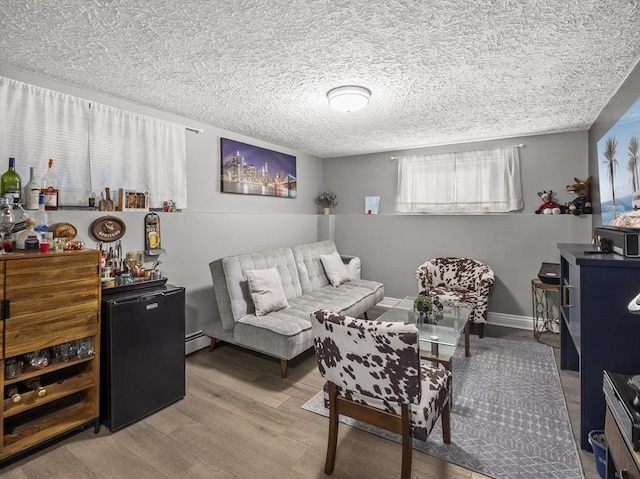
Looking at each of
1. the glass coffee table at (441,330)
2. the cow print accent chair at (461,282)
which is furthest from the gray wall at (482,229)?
the glass coffee table at (441,330)

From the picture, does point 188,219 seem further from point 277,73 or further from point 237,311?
point 277,73

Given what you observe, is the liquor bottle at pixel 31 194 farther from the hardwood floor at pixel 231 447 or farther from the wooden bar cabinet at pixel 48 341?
the hardwood floor at pixel 231 447

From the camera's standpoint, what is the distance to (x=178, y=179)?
3352 mm

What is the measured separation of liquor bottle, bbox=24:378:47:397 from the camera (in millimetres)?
1973

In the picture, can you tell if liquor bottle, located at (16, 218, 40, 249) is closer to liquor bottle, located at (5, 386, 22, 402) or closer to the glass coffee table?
liquor bottle, located at (5, 386, 22, 402)

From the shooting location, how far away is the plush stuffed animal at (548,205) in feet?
12.9

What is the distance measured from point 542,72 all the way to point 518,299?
2.79 m

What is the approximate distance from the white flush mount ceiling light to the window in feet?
5.50

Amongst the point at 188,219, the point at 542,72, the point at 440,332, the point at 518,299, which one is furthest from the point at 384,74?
the point at 518,299

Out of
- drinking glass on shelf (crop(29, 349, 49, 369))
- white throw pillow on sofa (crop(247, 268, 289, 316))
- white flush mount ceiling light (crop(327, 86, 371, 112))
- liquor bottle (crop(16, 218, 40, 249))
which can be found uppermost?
white flush mount ceiling light (crop(327, 86, 371, 112))

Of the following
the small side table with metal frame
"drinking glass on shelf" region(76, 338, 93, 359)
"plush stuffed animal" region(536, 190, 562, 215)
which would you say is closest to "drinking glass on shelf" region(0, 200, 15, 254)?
"drinking glass on shelf" region(76, 338, 93, 359)

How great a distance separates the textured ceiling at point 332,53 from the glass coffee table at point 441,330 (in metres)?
1.94

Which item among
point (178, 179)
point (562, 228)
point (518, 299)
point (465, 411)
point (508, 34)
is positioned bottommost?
point (465, 411)

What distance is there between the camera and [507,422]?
220cm
